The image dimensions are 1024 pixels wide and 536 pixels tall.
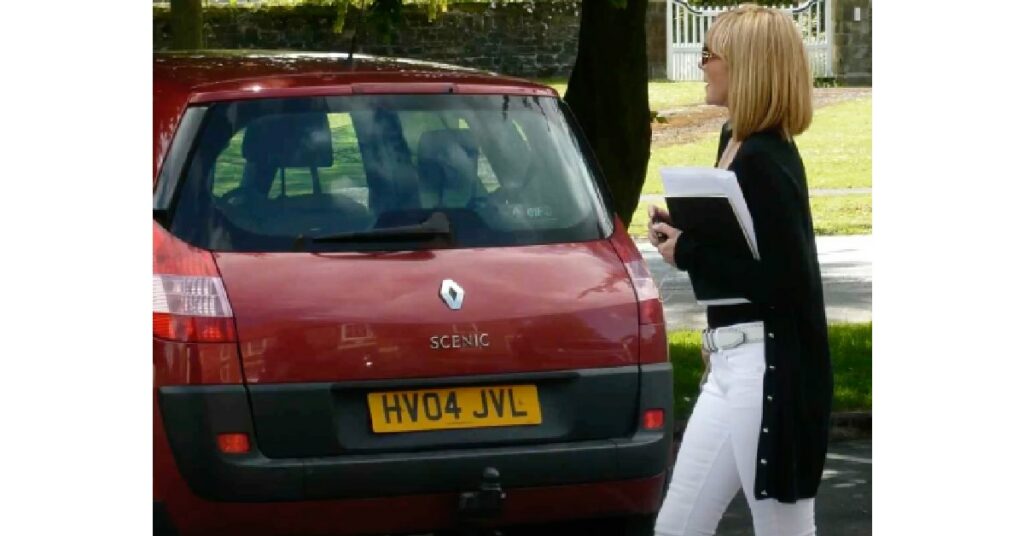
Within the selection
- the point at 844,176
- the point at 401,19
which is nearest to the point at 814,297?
the point at 401,19

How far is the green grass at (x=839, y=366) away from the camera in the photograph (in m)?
9.84

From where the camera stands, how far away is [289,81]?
6.48 metres

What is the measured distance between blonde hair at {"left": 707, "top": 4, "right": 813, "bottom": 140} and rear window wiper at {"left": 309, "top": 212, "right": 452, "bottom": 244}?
1675mm

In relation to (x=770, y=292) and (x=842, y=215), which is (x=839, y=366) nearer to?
(x=770, y=292)

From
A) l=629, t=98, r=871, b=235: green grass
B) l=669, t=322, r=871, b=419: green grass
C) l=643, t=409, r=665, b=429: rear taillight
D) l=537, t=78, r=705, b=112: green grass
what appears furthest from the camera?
l=537, t=78, r=705, b=112: green grass

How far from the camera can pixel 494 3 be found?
37.3 metres

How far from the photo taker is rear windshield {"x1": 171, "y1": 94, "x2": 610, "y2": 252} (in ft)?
20.5

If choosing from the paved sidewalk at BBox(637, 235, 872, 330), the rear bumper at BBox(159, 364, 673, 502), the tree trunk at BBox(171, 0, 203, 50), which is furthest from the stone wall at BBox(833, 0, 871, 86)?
the rear bumper at BBox(159, 364, 673, 502)

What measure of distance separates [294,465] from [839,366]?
17.9 feet

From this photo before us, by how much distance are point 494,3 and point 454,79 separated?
30894 millimetres

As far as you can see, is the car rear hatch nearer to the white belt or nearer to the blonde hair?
the white belt

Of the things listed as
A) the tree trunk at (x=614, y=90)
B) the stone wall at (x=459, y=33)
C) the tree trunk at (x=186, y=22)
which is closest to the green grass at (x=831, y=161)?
the stone wall at (x=459, y=33)

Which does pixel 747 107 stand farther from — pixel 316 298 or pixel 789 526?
pixel 316 298

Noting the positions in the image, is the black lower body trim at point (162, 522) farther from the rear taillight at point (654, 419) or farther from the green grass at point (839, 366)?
the green grass at point (839, 366)
